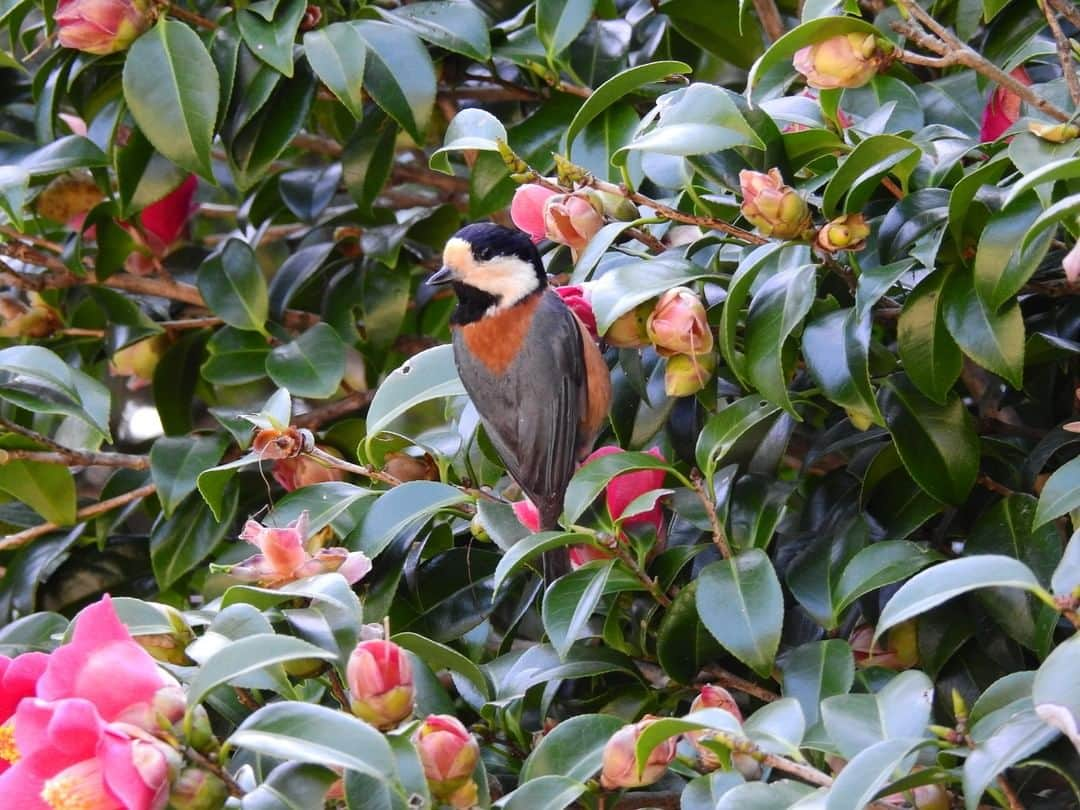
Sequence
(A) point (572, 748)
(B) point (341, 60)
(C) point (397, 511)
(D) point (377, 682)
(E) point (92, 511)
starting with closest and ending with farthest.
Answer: (D) point (377, 682)
(A) point (572, 748)
(C) point (397, 511)
(B) point (341, 60)
(E) point (92, 511)

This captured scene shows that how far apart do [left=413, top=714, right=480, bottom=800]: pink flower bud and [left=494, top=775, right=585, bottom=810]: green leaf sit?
0.04m

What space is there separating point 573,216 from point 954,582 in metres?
0.61

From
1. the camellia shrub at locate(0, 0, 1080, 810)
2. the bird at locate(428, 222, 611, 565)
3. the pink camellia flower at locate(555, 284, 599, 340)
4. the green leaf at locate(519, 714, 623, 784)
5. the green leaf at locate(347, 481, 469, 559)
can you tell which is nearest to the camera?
the camellia shrub at locate(0, 0, 1080, 810)

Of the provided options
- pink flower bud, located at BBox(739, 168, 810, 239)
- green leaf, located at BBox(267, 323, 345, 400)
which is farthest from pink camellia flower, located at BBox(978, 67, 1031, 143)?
green leaf, located at BBox(267, 323, 345, 400)

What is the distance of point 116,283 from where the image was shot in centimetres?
210

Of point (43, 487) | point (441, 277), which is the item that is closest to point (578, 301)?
point (441, 277)

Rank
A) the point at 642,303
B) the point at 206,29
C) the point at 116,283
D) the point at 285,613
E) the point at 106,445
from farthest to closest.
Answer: the point at 106,445
the point at 116,283
the point at 206,29
the point at 642,303
the point at 285,613

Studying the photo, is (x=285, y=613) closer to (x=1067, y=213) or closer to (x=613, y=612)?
(x=613, y=612)

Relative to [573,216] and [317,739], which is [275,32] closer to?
[573,216]

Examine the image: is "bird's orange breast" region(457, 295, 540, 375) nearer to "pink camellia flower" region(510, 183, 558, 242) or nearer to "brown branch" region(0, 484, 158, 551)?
"pink camellia flower" region(510, 183, 558, 242)

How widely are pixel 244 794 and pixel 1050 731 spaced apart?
572mm

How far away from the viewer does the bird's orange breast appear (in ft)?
5.79

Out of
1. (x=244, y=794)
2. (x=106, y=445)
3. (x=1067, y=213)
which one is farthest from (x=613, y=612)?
(x=106, y=445)

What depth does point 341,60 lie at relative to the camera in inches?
66.7
